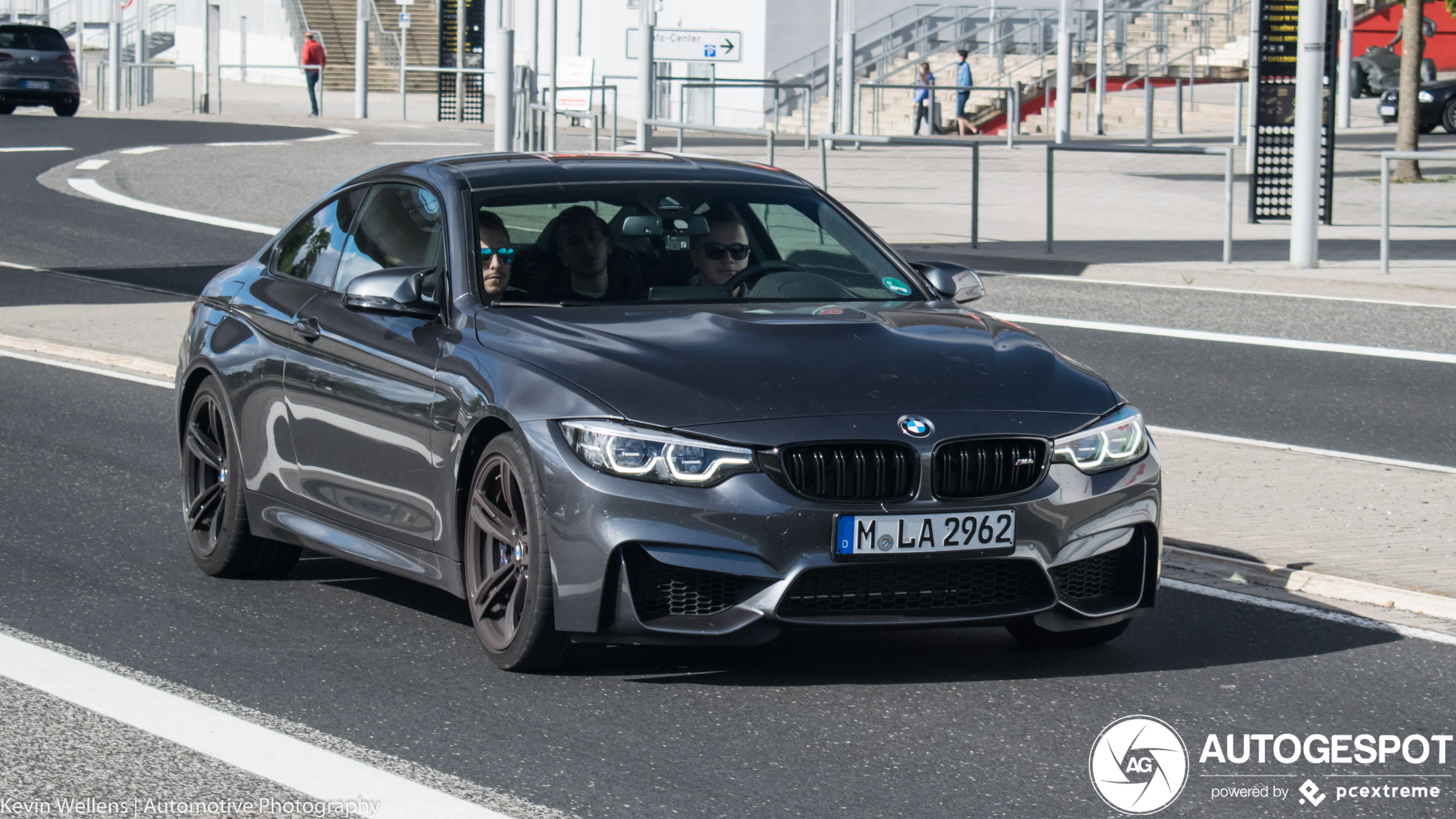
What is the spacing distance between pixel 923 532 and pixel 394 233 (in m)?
2.40

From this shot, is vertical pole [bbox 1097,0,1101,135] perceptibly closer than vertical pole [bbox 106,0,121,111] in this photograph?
Yes

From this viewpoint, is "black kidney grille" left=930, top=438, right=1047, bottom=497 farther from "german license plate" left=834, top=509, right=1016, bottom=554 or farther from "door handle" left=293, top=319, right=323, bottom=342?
"door handle" left=293, top=319, right=323, bottom=342

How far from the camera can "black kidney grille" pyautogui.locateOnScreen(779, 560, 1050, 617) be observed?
17.7 feet

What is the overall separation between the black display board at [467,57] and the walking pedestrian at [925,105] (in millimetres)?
10133

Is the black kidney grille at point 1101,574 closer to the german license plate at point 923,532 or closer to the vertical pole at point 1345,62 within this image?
the german license plate at point 923,532

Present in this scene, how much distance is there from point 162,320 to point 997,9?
41750 millimetres

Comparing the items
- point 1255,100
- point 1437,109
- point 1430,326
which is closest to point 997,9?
point 1437,109

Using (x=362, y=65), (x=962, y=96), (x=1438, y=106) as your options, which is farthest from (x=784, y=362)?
(x=362, y=65)

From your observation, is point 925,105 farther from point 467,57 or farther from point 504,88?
point 504,88

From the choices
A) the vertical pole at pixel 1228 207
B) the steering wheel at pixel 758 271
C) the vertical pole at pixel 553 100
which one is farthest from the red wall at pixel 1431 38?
the steering wheel at pixel 758 271

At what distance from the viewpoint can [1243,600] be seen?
6.92 m

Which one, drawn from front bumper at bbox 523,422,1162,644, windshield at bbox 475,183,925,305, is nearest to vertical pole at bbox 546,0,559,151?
windshield at bbox 475,183,925,305

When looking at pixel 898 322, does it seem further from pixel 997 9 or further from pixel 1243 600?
pixel 997 9

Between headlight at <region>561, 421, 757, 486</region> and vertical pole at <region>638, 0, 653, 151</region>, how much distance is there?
1885 centimetres
